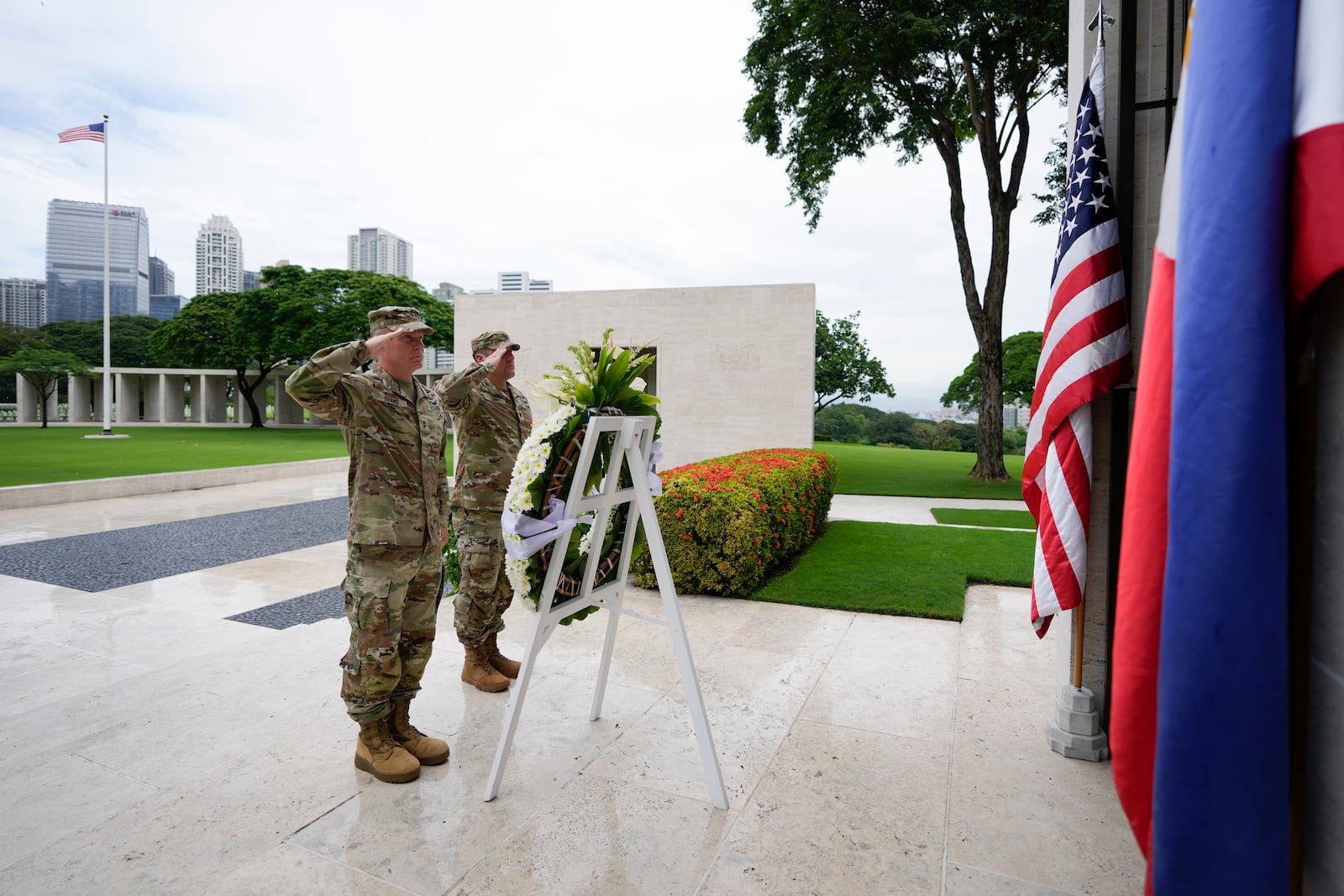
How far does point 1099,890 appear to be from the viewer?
238 cm

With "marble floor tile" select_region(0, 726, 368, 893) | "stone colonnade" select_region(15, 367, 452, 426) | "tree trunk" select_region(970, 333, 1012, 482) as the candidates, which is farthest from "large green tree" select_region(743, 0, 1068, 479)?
"stone colonnade" select_region(15, 367, 452, 426)

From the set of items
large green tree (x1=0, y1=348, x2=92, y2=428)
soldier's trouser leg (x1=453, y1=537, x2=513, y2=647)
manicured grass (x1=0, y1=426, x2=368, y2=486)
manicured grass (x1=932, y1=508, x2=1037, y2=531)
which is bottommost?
manicured grass (x1=932, y1=508, x2=1037, y2=531)

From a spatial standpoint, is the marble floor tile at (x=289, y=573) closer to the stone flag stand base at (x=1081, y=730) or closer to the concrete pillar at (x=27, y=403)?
the stone flag stand base at (x=1081, y=730)

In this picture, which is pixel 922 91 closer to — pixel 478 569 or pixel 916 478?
pixel 916 478

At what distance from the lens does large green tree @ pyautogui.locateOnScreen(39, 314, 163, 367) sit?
56719 mm

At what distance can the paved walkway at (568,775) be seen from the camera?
97.4 inches

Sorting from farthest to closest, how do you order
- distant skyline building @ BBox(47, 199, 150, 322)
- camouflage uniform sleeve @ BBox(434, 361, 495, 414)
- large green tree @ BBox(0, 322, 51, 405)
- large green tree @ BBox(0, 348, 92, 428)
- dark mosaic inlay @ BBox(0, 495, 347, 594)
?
distant skyline building @ BBox(47, 199, 150, 322) < large green tree @ BBox(0, 322, 51, 405) < large green tree @ BBox(0, 348, 92, 428) < dark mosaic inlay @ BBox(0, 495, 347, 594) < camouflage uniform sleeve @ BBox(434, 361, 495, 414)

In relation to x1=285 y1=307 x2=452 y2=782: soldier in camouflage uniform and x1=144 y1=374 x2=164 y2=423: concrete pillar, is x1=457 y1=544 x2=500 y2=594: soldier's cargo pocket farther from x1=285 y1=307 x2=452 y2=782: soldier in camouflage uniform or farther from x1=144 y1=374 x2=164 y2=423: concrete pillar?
x1=144 y1=374 x2=164 y2=423: concrete pillar

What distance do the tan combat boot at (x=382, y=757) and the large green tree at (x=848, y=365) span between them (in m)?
38.7

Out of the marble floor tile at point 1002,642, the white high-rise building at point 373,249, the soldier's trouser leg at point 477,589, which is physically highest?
the white high-rise building at point 373,249

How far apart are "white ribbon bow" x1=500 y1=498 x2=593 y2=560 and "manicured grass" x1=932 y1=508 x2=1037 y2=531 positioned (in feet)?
30.3

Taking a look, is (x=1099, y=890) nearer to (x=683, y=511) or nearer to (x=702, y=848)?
(x=702, y=848)

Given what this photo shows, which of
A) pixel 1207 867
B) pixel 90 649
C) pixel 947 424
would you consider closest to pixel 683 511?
pixel 90 649

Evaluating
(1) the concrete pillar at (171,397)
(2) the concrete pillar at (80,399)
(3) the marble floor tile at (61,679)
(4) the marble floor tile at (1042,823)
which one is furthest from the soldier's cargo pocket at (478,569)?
(2) the concrete pillar at (80,399)
